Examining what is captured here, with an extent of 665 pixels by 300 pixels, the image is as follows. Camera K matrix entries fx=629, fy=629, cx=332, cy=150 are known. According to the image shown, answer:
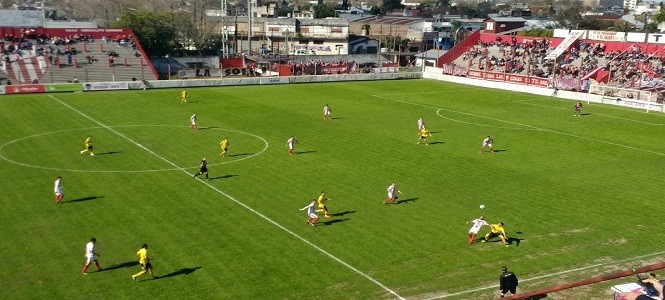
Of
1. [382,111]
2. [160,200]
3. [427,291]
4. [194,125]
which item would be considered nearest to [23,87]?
[194,125]

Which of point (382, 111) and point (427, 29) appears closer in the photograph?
point (382, 111)

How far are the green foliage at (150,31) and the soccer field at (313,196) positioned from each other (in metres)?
40.4

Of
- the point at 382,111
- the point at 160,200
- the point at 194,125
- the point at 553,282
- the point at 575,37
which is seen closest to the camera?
the point at 553,282

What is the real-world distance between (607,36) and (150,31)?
66.9m

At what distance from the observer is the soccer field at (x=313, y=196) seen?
2238 centimetres

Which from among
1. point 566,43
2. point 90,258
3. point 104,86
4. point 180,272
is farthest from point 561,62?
point 90,258

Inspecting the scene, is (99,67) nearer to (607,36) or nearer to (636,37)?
(607,36)

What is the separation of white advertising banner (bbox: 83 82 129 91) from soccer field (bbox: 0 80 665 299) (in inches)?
441

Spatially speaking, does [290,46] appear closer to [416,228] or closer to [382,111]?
[382,111]

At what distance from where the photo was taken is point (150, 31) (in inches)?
3792

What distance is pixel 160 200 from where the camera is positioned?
101ft

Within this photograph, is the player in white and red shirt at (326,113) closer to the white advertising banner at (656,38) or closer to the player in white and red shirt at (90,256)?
the player in white and red shirt at (90,256)

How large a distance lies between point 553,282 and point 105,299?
606 inches

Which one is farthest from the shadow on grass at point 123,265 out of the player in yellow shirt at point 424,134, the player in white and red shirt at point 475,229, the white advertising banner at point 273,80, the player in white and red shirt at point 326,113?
the white advertising banner at point 273,80
